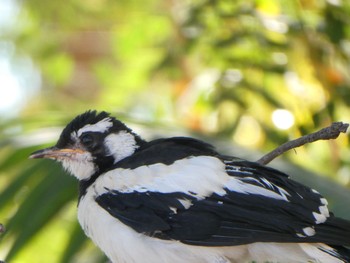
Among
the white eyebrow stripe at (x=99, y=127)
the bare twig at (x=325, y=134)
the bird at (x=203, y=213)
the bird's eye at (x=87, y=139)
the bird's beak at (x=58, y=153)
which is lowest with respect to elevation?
the bird at (x=203, y=213)

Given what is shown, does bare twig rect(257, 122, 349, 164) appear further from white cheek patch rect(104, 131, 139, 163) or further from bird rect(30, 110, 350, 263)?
white cheek patch rect(104, 131, 139, 163)

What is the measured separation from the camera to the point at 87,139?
4.73m

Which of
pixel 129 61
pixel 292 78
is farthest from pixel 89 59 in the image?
pixel 292 78

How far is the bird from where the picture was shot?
13.3 feet

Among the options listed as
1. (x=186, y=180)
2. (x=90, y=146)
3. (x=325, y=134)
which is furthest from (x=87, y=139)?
(x=325, y=134)

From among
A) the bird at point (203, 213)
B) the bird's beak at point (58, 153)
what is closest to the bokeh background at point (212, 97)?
the bird's beak at point (58, 153)

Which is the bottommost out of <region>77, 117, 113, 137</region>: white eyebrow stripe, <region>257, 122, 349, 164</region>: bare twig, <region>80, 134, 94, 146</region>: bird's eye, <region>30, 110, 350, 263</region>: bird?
<region>30, 110, 350, 263</region>: bird

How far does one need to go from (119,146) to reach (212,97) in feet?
6.38

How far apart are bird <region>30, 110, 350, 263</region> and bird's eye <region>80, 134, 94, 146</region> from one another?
266 mm

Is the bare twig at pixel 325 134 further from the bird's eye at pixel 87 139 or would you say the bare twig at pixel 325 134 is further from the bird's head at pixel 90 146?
the bird's eye at pixel 87 139

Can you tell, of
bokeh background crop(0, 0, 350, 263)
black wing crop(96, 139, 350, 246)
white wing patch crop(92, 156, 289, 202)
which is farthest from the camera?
bokeh background crop(0, 0, 350, 263)

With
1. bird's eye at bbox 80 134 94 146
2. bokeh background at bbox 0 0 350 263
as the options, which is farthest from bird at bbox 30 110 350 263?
bokeh background at bbox 0 0 350 263

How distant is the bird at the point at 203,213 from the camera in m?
4.04

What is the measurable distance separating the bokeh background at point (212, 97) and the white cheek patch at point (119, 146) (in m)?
0.44
